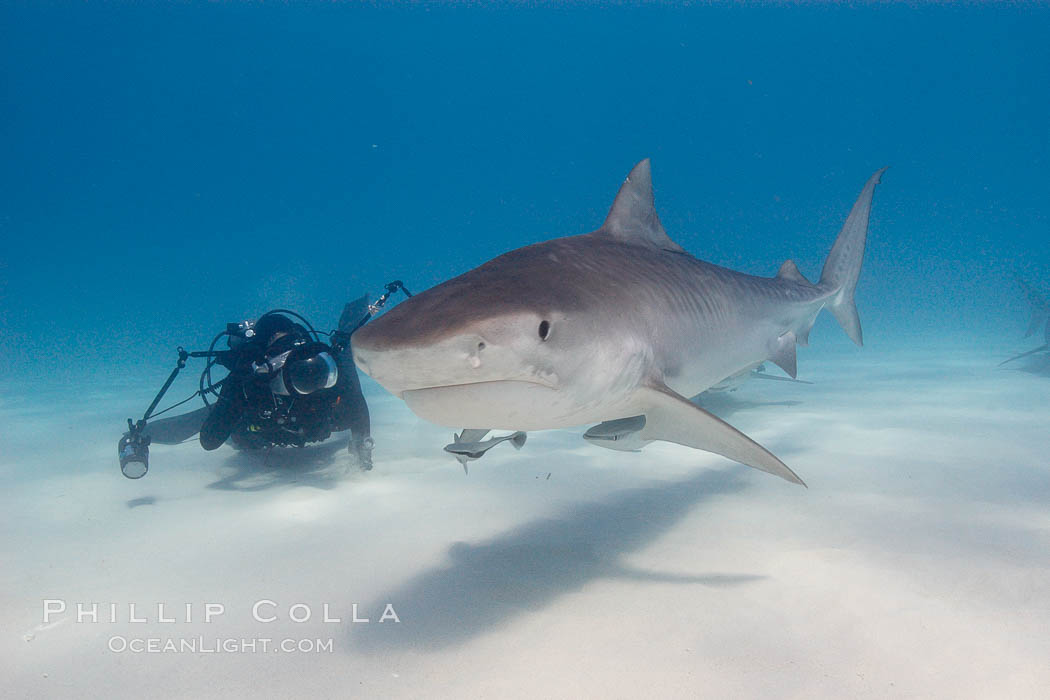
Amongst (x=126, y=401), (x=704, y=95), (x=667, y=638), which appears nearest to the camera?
(x=667, y=638)

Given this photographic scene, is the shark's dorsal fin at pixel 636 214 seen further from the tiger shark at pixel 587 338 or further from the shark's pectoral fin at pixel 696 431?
the shark's pectoral fin at pixel 696 431

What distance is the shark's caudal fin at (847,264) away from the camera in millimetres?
5363

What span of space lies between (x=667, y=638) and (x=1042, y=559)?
2.15 metres

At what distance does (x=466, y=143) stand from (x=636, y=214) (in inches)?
5574

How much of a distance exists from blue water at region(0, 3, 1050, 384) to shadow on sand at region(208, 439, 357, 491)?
227 ft

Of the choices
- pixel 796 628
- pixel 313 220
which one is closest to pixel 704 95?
pixel 313 220

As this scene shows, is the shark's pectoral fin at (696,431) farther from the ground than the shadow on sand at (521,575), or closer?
farther from the ground

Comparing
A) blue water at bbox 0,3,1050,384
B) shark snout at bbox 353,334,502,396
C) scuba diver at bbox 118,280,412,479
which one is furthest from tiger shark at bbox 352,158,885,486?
blue water at bbox 0,3,1050,384

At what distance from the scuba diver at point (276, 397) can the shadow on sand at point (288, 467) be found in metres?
0.19

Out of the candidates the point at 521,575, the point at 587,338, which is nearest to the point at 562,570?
the point at 521,575

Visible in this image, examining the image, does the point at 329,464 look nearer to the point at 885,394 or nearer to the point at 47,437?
the point at 47,437

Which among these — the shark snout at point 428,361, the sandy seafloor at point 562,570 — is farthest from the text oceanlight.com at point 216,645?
the shark snout at point 428,361

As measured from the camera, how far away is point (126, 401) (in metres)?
11.8

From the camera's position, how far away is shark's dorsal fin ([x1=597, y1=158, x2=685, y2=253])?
151 inches
